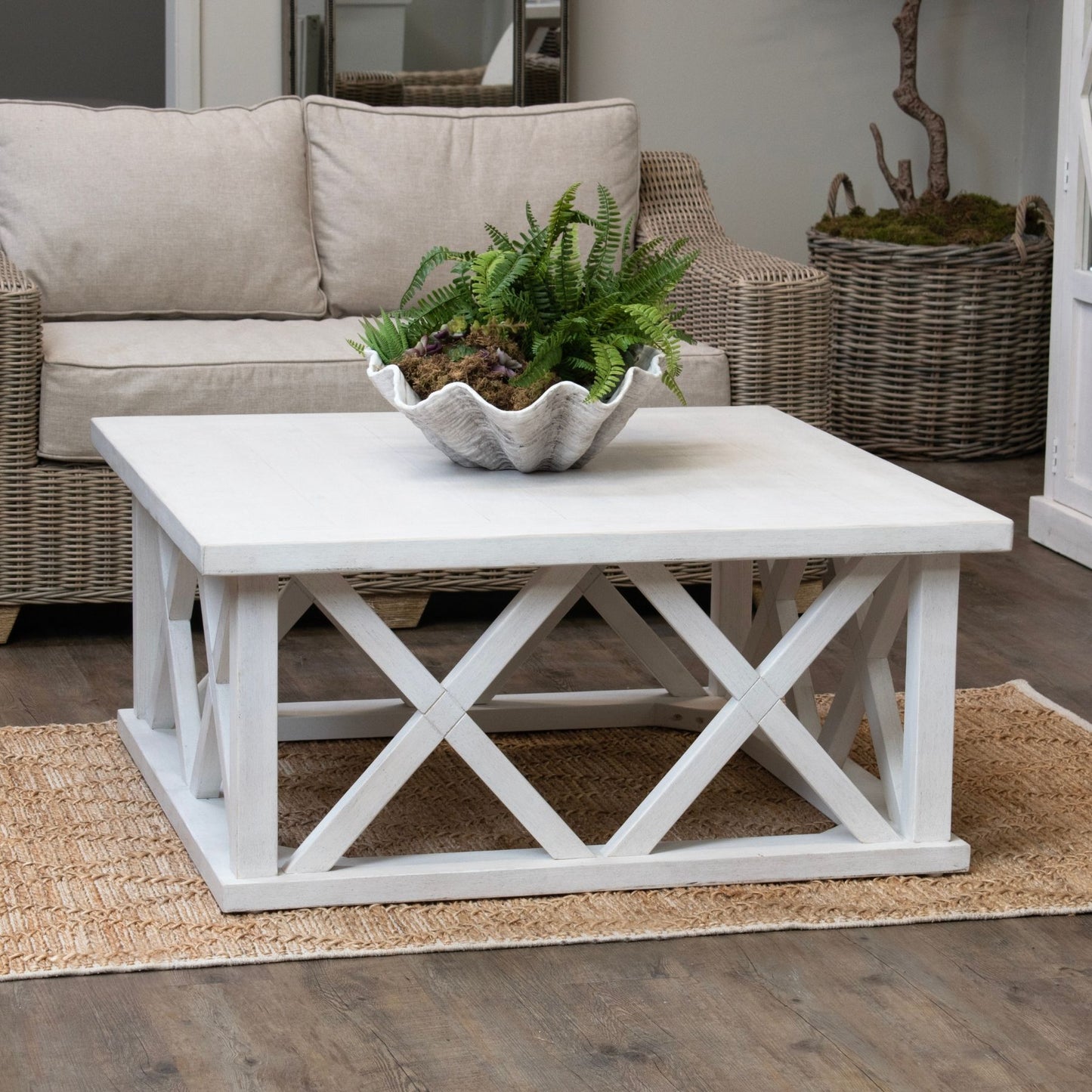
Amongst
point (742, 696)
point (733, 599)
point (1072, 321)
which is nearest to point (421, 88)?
point (1072, 321)

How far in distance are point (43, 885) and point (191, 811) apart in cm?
19

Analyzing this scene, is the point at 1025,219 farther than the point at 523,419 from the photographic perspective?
Yes

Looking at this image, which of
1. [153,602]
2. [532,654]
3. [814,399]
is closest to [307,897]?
[153,602]

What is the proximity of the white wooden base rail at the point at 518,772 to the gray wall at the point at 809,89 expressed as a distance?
2.99m

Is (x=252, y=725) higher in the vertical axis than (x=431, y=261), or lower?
lower

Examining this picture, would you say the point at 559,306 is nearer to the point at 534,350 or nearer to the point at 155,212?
the point at 534,350

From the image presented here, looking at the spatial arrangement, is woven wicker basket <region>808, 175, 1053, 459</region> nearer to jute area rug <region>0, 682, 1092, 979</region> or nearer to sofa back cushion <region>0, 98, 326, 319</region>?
sofa back cushion <region>0, 98, 326, 319</region>

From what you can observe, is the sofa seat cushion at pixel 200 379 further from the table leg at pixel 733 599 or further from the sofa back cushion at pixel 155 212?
the table leg at pixel 733 599

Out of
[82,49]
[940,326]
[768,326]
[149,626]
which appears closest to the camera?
[149,626]

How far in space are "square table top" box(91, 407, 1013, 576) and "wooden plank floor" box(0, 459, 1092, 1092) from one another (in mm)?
383

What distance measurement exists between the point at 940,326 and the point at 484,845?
2513 millimetres

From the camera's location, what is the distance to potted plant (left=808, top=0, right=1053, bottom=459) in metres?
4.09

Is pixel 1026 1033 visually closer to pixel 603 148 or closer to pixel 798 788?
pixel 798 788

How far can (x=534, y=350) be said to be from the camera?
6.19 feet
